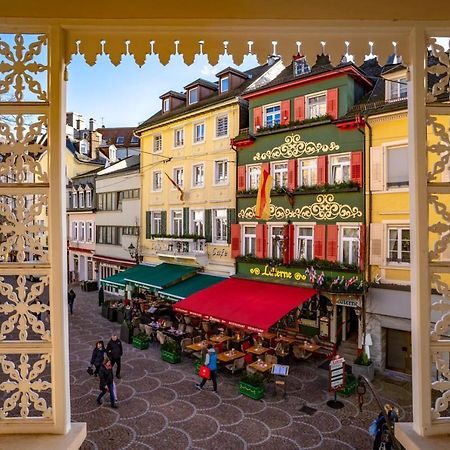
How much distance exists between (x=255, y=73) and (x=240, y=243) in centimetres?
1069

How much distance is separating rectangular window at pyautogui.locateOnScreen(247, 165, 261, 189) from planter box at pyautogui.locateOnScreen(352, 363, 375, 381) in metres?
8.95

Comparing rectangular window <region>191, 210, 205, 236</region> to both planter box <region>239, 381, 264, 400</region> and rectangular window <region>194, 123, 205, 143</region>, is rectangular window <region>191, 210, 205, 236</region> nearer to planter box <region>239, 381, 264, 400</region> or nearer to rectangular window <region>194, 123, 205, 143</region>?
rectangular window <region>194, 123, 205, 143</region>

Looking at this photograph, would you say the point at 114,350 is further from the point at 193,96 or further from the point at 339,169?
the point at 193,96

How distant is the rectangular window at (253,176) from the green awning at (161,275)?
5.68m

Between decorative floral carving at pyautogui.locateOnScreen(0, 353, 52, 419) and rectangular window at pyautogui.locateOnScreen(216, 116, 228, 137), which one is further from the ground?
rectangular window at pyautogui.locateOnScreen(216, 116, 228, 137)

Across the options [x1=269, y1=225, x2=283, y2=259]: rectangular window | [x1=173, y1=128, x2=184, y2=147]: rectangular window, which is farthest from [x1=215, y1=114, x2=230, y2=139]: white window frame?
[x1=269, y1=225, x2=283, y2=259]: rectangular window

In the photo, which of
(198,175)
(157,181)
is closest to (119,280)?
(157,181)

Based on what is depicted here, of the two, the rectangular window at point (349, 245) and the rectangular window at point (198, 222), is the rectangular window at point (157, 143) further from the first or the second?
the rectangular window at point (349, 245)

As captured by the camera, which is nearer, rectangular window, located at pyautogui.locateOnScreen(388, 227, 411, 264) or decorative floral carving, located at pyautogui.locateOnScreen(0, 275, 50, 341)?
decorative floral carving, located at pyautogui.locateOnScreen(0, 275, 50, 341)

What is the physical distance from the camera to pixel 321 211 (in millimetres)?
15992

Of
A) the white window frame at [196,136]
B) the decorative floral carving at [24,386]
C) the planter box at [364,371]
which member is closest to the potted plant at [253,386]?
the planter box at [364,371]

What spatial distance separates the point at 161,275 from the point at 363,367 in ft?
38.1

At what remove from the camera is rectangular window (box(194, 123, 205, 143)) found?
21.2 m

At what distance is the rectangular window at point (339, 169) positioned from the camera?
1552 cm
